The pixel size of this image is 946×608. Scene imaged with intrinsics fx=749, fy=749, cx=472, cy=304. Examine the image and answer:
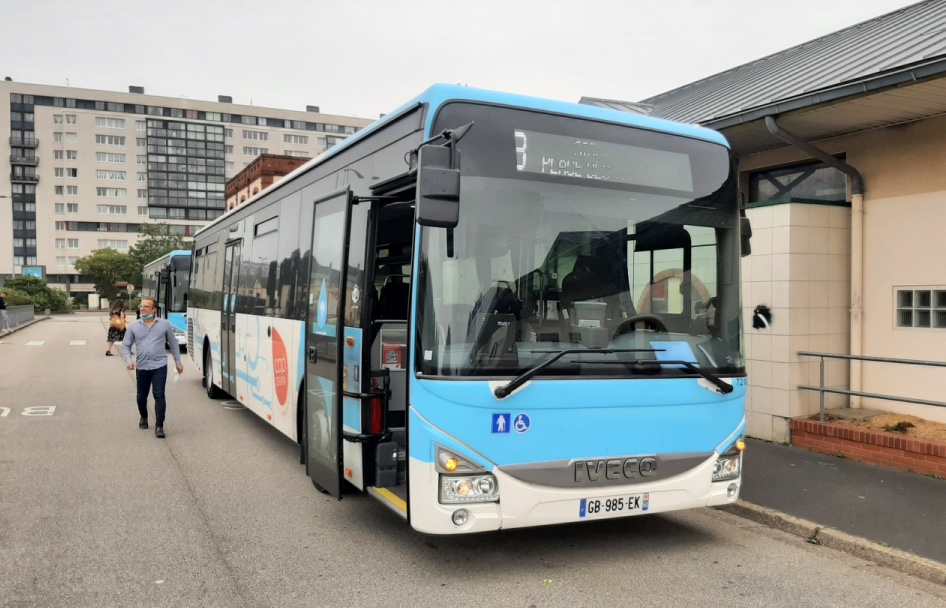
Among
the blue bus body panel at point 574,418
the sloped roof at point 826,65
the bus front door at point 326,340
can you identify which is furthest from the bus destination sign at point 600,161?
the sloped roof at point 826,65

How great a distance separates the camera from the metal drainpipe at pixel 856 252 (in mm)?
9000

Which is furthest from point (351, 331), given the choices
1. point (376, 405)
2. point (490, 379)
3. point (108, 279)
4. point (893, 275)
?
point (108, 279)

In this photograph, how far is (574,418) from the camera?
474 centimetres

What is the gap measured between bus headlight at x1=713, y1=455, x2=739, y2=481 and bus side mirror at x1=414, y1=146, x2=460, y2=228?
→ 2590 mm

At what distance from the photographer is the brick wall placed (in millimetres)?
7258

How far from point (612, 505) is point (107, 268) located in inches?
3497

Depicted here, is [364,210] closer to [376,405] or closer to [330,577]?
[376,405]

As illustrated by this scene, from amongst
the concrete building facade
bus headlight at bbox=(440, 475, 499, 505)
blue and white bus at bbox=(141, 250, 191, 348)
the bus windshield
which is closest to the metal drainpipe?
the concrete building facade

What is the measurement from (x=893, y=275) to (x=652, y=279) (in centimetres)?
522

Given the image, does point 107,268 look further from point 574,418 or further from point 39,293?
point 574,418

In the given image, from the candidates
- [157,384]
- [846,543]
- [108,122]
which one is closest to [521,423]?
[846,543]

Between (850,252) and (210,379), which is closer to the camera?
(850,252)

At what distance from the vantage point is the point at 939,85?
7188 millimetres

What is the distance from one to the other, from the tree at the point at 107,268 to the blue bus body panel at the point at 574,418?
8585 cm
